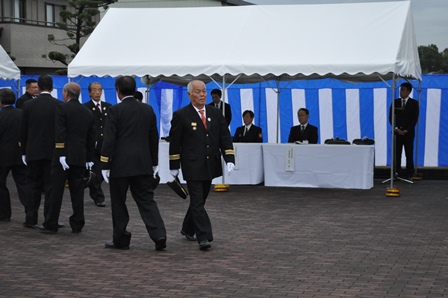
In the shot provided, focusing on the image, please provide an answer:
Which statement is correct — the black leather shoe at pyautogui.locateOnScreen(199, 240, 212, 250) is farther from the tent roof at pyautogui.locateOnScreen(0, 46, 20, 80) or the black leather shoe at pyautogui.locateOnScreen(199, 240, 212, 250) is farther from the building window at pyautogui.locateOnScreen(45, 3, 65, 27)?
the building window at pyautogui.locateOnScreen(45, 3, 65, 27)

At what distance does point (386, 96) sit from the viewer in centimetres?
2084

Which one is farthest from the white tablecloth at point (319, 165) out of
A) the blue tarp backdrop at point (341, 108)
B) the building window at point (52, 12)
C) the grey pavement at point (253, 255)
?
the building window at point (52, 12)

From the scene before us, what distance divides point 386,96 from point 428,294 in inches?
534

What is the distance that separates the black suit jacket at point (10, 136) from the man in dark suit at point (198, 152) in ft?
10.3

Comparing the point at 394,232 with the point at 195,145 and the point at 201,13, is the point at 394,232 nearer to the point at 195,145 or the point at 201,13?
the point at 195,145

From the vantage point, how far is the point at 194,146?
1017 cm

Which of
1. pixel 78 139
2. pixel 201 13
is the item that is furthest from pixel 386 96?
pixel 78 139

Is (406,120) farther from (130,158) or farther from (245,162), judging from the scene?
(130,158)

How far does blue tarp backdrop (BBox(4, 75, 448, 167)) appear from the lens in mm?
20531

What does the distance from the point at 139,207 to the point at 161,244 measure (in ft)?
1.56

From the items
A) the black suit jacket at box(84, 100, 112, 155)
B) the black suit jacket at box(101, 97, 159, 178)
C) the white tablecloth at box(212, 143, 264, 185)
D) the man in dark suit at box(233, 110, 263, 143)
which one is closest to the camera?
the black suit jacket at box(101, 97, 159, 178)

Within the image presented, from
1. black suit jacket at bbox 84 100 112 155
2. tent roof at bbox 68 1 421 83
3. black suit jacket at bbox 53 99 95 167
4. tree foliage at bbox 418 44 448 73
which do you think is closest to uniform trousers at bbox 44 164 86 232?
black suit jacket at bbox 53 99 95 167

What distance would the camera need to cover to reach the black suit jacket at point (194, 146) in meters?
10.1

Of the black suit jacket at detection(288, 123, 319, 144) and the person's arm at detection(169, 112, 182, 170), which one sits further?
the black suit jacket at detection(288, 123, 319, 144)
